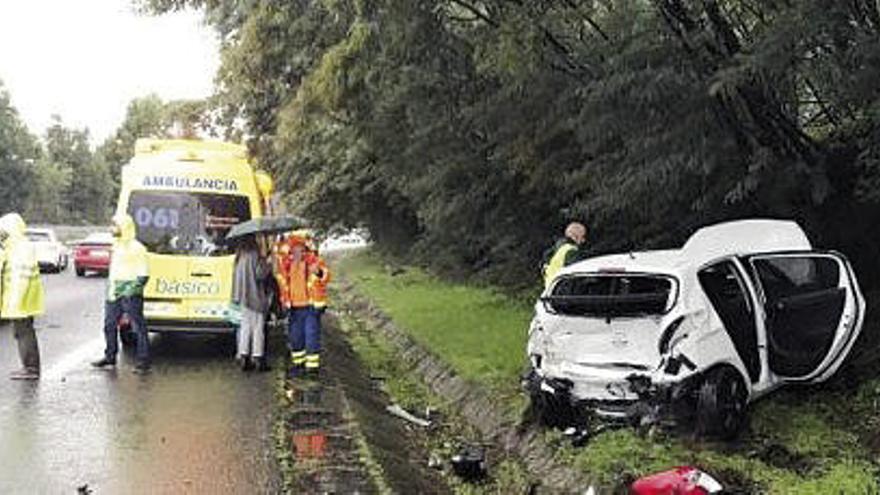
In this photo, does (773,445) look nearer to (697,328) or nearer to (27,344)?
(697,328)

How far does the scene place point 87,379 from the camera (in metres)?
13.0

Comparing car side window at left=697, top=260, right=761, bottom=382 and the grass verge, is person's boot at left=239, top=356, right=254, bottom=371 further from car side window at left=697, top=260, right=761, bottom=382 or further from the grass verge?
car side window at left=697, top=260, right=761, bottom=382

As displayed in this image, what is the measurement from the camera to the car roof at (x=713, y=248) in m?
9.52

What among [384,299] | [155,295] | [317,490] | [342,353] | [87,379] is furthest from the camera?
[384,299]

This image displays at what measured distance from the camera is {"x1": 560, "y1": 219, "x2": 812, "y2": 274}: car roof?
31.2 feet

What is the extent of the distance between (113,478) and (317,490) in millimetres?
1526

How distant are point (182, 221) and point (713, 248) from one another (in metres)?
7.48

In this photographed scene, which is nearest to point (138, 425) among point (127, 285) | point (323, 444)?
point (323, 444)

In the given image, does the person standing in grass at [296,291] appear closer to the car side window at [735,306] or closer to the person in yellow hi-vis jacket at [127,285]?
the person in yellow hi-vis jacket at [127,285]

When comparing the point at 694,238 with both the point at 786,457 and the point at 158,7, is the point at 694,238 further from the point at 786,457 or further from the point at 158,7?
the point at 158,7

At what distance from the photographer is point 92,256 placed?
1319 inches

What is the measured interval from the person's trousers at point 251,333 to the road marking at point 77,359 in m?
1.93

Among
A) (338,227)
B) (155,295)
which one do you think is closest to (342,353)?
(155,295)

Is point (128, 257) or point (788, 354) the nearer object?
point (788, 354)
